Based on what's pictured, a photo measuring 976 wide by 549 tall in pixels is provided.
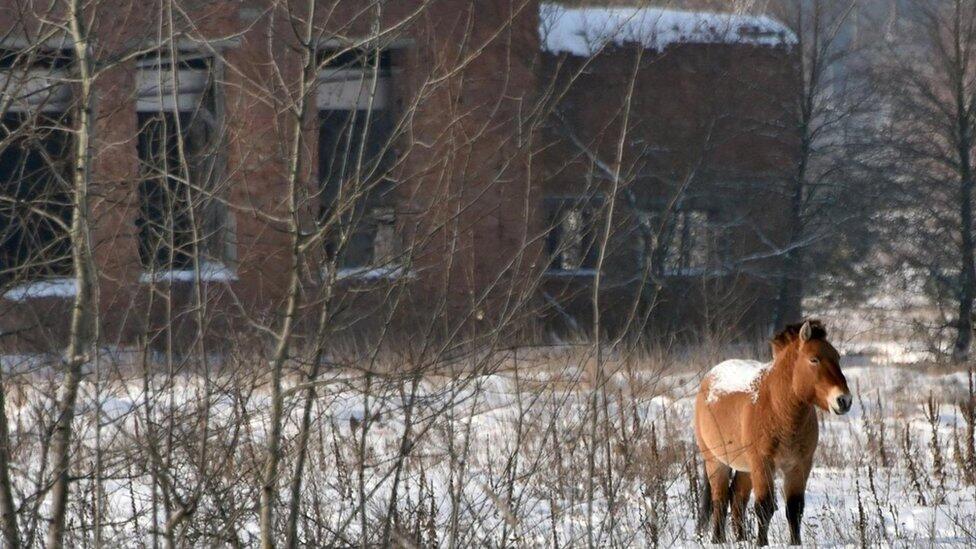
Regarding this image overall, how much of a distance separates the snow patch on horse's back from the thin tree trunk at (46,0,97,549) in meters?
3.48

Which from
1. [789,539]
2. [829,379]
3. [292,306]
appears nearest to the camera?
[292,306]

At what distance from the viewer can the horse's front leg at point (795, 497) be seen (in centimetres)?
611

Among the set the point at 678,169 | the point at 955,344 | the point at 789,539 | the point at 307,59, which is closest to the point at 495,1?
the point at 678,169

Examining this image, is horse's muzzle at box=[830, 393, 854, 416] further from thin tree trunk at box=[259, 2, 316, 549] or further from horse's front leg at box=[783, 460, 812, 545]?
thin tree trunk at box=[259, 2, 316, 549]

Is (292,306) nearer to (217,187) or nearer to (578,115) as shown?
(217,187)

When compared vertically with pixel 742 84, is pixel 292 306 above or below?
below

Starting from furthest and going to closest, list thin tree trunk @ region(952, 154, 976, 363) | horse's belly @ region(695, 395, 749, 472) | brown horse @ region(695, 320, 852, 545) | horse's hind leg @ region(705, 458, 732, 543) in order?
thin tree trunk @ region(952, 154, 976, 363) → horse's hind leg @ region(705, 458, 732, 543) → horse's belly @ region(695, 395, 749, 472) → brown horse @ region(695, 320, 852, 545)

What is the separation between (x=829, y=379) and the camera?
19.2ft

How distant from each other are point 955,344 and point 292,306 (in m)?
16.7

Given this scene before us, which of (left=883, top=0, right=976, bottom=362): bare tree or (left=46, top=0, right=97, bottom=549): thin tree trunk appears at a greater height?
(left=883, top=0, right=976, bottom=362): bare tree

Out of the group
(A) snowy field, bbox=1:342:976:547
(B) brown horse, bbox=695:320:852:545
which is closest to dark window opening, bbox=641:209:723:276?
(A) snowy field, bbox=1:342:976:547

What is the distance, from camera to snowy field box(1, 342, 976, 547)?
4.38 metres

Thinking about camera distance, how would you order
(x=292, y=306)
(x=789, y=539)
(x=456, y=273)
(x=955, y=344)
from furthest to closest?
(x=955, y=344) → (x=456, y=273) → (x=789, y=539) → (x=292, y=306)

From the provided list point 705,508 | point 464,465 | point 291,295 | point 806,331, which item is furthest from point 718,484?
point 291,295
